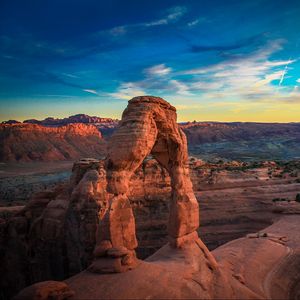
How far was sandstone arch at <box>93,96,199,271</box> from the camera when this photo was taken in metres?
10.4

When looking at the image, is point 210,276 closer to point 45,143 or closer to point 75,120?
point 45,143

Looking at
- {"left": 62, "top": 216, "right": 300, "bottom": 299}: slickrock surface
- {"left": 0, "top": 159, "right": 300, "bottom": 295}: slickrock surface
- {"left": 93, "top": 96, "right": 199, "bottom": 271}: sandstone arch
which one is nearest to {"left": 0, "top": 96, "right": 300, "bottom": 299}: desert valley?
{"left": 0, "top": 159, "right": 300, "bottom": 295}: slickrock surface

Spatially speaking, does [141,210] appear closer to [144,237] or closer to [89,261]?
[144,237]

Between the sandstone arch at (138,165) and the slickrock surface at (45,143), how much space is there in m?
92.4

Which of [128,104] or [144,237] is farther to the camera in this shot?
[144,237]

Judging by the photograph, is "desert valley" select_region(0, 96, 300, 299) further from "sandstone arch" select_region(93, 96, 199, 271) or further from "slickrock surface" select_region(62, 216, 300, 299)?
"sandstone arch" select_region(93, 96, 199, 271)

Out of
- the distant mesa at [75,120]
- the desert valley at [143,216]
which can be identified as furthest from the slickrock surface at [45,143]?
the desert valley at [143,216]

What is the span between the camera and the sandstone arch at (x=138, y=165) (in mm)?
10406

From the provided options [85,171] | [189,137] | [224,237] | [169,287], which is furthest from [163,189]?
[189,137]

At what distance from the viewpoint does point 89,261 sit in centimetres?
1403

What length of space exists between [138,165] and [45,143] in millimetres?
105098

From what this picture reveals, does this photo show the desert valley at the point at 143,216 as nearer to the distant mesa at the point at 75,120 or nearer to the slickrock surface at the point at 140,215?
the slickrock surface at the point at 140,215

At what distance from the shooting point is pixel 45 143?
363ft

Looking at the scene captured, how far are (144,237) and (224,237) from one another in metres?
5.29
